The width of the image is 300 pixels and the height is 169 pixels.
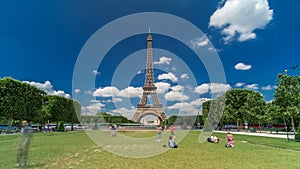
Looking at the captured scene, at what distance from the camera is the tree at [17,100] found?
3900 cm

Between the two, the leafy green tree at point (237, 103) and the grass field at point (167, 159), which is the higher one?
the leafy green tree at point (237, 103)

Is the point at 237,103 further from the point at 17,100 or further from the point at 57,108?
the point at 17,100

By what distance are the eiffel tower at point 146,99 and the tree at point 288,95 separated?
51900 millimetres

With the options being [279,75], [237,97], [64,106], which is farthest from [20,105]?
[237,97]

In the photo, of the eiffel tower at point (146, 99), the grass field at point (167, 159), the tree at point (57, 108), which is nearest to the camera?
the grass field at point (167, 159)

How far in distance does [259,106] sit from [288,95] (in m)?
24.3

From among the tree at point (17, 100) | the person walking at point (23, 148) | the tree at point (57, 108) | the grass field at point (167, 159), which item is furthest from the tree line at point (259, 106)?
the tree at point (17, 100)

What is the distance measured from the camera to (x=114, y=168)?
32.3 ft

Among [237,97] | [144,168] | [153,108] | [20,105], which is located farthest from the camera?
[153,108]

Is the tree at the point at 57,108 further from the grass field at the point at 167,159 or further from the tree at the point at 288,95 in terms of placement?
the tree at the point at 288,95

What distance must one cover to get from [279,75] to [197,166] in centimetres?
2369

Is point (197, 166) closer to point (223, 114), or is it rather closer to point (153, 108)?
point (223, 114)

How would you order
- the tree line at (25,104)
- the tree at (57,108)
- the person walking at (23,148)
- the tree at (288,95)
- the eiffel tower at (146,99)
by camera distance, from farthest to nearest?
the eiffel tower at (146,99), the tree at (57,108), the tree line at (25,104), the tree at (288,95), the person walking at (23,148)

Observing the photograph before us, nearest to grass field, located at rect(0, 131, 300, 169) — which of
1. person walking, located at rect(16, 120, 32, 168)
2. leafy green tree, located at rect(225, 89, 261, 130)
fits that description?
person walking, located at rect(16, 120, 32, 168)
